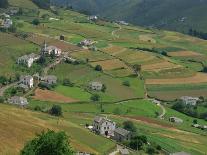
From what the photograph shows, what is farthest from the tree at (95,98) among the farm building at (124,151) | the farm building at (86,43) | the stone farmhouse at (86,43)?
the farm building at (86,43)

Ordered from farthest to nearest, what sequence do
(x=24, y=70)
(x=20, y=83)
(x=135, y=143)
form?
(x=24, y=70)
(x=20, y=83)
(x=135, y=143)

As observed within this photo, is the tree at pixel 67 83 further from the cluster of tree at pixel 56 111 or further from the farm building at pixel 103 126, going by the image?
the farm building at pixel 103 126

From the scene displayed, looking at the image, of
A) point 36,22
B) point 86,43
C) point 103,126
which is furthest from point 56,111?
point 36,22

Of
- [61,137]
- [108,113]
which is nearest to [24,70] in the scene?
[108,113]

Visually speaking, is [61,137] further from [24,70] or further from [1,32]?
[1,32]

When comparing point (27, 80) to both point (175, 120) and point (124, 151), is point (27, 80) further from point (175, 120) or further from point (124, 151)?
point (124, 151)

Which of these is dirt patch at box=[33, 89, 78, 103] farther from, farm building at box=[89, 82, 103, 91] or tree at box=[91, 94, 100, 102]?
farm building at box=[89, 82, 103, 91]
